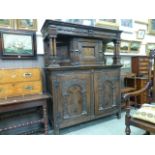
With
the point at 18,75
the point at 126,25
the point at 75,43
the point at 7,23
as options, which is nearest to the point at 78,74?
the point at 75,43

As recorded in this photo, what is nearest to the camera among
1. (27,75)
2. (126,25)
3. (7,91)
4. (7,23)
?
(7,91)

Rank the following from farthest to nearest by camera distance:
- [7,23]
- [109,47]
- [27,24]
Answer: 1. [109,47]
2. [27,24]
3. [7,23]

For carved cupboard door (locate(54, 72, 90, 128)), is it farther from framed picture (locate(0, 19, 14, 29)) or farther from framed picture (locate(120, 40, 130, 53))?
framed picture (locate(120, 40, 130, 53))

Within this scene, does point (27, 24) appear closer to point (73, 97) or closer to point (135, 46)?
point (73, 97)

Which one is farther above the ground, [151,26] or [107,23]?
[151,26]

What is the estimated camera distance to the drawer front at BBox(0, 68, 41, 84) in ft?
6.04

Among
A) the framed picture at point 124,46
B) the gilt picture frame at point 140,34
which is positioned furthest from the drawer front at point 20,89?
the gilt picture frame at point 140,34

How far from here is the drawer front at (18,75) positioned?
1.84 m

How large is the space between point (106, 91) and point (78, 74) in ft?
2.20

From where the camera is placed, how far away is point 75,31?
7.09 feet

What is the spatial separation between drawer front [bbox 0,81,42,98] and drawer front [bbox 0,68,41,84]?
0.19ft

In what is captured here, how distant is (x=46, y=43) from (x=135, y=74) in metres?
2.31
